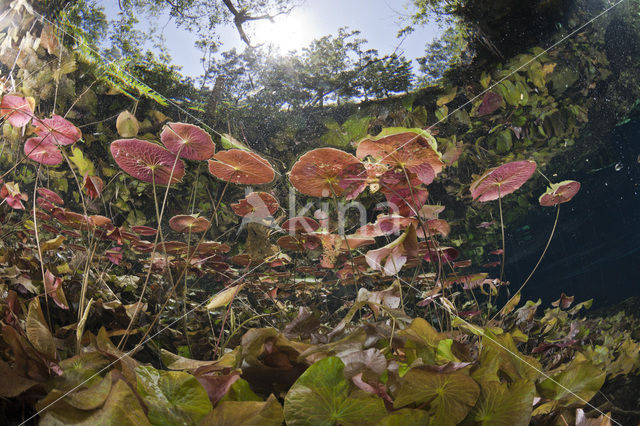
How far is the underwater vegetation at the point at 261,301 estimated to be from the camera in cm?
15

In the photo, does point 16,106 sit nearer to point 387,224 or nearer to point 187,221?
point 187,221

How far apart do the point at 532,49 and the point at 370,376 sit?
1.21 m

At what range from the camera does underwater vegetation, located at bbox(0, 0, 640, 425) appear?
15cm

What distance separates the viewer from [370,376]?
0.58 feet

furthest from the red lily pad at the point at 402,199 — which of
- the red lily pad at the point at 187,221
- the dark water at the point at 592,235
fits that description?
the dark water at the point at 592,235

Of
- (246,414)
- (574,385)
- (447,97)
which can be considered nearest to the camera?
(246,414)

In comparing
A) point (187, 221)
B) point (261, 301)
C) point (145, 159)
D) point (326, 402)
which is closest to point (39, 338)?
point (326, 402)

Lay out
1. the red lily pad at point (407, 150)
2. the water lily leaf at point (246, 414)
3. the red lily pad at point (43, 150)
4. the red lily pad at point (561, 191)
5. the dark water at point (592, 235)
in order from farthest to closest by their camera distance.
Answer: the dark water at point (592, 235), the red lily pad at point (561, 191), the red lily pad at point (43, 150), the red lily pad at point (407, 150), the water lily leaf at point (246, 414)

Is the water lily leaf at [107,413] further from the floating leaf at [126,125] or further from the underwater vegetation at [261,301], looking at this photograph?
the floating leaf at [126,125]

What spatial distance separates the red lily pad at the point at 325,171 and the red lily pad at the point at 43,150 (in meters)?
0.36

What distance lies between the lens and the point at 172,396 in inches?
5.5

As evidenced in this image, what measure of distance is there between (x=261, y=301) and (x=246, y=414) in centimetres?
100

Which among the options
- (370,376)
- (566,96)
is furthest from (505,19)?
(370,376)

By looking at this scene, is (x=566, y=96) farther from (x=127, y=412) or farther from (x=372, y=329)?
(x=127, y=412)
